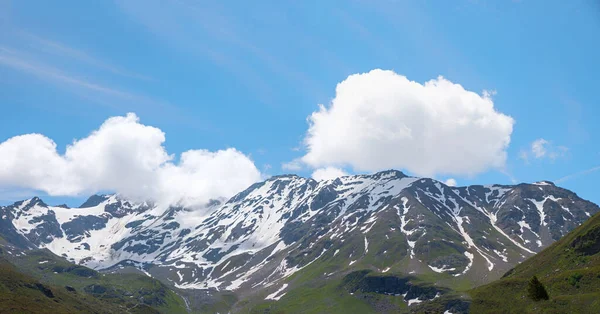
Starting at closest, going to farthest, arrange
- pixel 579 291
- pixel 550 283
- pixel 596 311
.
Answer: pixel 596 311
pixel 579 291
pixel 550 283

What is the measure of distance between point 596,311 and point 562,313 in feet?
34.5

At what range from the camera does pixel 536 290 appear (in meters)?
174

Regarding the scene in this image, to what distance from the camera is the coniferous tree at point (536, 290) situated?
544 feet

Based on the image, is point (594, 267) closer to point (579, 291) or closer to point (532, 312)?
point (579, 291)

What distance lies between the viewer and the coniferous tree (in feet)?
544

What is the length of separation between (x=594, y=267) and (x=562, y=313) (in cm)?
3585

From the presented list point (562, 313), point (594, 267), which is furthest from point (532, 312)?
point (594, 267)

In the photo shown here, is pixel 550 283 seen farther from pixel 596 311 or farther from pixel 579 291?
pixel 596 311

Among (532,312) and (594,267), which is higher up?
(594,267)

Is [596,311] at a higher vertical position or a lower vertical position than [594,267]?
lower

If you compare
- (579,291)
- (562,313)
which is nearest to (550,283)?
(579,291)

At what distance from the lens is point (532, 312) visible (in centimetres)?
18662

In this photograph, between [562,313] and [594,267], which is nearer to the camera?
[562,313]

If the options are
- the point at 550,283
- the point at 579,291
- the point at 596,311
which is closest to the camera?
the point at 596,311
